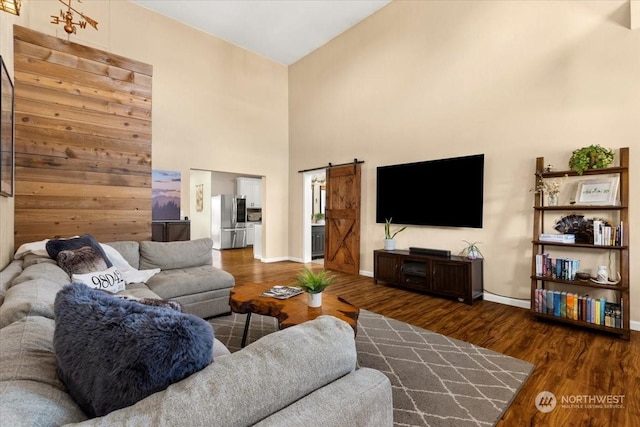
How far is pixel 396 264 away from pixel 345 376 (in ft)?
12.6

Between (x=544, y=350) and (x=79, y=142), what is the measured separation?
5582 millimetres

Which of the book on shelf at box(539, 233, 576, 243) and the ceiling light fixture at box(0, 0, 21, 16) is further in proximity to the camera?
the book on shelf at box(539, 233, 576, 243)

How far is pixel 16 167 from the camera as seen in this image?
3.43m

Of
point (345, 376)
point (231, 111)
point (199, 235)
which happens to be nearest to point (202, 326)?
point (345, 376)

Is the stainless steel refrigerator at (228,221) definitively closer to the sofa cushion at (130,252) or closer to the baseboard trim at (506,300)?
the sofa cushion at (130,252)

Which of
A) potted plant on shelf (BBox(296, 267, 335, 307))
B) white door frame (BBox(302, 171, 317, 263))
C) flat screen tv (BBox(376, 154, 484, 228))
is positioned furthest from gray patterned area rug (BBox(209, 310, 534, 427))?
white door frame (BBox(302, 171, 317, 263))

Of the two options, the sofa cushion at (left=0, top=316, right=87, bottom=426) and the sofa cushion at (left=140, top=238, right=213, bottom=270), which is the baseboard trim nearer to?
the sofa cushion at (left=140, top=238, right=213, bottom=270)

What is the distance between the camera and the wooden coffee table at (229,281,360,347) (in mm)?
2168

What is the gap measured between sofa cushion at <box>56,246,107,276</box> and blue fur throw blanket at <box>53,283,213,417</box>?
6.84ft

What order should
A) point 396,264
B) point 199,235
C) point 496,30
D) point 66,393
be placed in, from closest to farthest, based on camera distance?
point 66,393 < point 496,30 < point 396,264 < point 199,235

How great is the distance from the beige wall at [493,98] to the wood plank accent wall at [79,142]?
3.62 meters

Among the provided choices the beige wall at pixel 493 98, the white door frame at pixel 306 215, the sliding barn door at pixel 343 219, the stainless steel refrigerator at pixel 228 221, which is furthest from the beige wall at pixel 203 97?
the stainless steel refrigerator at pixel 228 221

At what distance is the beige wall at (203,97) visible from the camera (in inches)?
197

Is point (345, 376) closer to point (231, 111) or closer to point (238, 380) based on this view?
point (238, 380)
